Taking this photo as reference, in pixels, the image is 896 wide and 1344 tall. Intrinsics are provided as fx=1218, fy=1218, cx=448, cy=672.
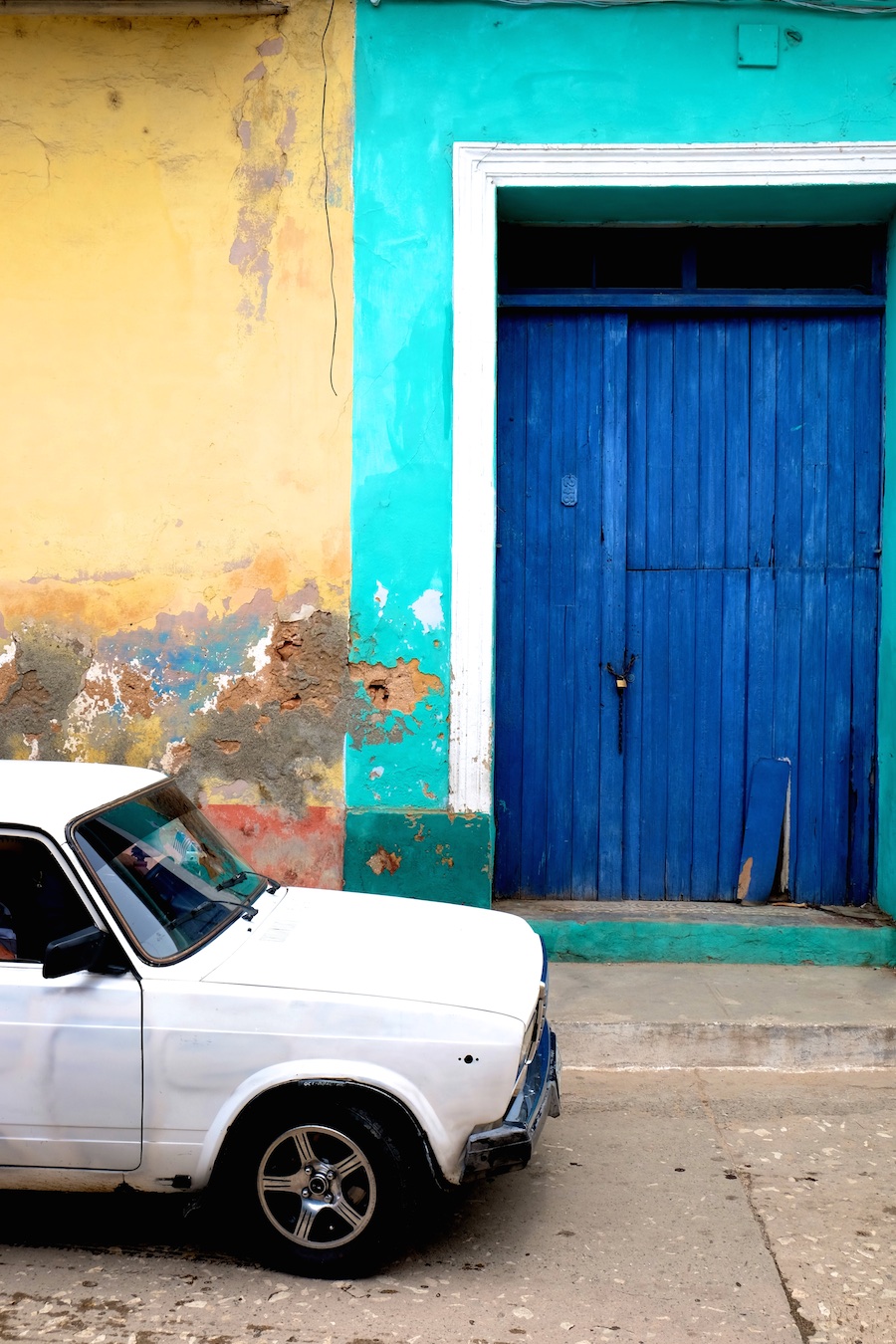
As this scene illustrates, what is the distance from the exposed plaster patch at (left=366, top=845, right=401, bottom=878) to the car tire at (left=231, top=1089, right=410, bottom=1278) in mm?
2744

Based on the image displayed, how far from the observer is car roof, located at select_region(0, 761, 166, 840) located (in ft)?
11.5

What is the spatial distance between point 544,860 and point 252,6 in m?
4.58

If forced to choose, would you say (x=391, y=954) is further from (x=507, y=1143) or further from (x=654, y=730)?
(x=654, y=730)

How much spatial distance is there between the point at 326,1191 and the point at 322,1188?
0.05 ft

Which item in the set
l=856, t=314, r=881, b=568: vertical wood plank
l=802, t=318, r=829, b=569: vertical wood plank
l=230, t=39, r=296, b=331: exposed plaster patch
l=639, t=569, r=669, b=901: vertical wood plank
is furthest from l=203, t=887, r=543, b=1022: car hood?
l=230, t=39, r=296, b=331: exposed plaster patch

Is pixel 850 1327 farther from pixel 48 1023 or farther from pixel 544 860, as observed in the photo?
pixel 544 860

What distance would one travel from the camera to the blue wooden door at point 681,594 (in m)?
6.46

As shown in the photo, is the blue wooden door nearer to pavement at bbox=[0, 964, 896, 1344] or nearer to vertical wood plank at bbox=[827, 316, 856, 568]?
vertical wood plank at bbox=[827, 316, 856, 568]

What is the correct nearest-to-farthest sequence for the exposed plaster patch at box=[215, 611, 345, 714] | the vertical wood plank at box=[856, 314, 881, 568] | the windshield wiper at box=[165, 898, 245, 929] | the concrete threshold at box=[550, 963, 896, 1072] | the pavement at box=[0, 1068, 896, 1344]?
the pavement at box=[0, 1068, 896, 1344], the windshield wiper at box=[165, 898, 245, 929], the concrete threshold at box=[550, 963, 896, 1072], the exposed plaster patch at box=[215, 611, 345, 714], the vertical wood plank at box=[856, 314, 881, 568]

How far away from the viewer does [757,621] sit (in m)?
6.48

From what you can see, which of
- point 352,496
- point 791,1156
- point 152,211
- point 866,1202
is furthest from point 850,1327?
point 152,211

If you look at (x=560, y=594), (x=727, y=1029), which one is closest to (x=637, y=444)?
(x=560, y=594)

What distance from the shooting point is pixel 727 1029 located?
16.9 ft

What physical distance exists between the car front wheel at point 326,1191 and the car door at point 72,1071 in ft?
1.23
